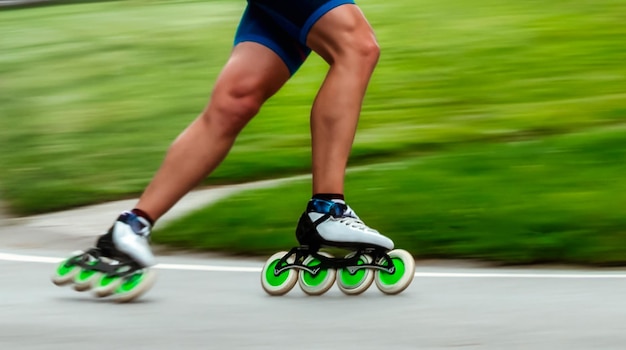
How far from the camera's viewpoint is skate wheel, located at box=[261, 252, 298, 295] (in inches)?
194

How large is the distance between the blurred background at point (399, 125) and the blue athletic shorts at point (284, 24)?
1.26m

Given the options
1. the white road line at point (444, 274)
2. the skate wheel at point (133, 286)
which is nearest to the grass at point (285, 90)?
the white road line at point (444, 274)

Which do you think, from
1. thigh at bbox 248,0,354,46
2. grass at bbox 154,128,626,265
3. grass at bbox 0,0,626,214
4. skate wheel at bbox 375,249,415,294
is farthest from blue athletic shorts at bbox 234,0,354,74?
grass at bbox 0,0,626,214

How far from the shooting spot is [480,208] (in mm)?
6176

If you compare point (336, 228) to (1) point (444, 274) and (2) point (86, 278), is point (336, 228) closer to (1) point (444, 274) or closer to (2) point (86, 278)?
(1) point (444, 274)

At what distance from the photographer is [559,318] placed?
170 inches

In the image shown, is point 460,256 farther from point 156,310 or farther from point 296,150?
point 296,150

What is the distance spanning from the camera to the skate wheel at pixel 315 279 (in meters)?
4.93

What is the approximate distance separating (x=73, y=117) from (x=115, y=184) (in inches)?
80.7

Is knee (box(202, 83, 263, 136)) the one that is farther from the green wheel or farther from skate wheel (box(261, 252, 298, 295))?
the green wheel

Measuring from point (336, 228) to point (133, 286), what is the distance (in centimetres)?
70

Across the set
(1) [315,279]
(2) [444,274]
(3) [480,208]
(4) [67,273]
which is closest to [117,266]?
(4) [67,273]

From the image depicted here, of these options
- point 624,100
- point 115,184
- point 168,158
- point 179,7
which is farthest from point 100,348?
point 179,7

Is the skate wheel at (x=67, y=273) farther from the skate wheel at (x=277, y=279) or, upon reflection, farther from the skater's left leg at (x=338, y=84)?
the skater's left leg at (x=338, y=84)
